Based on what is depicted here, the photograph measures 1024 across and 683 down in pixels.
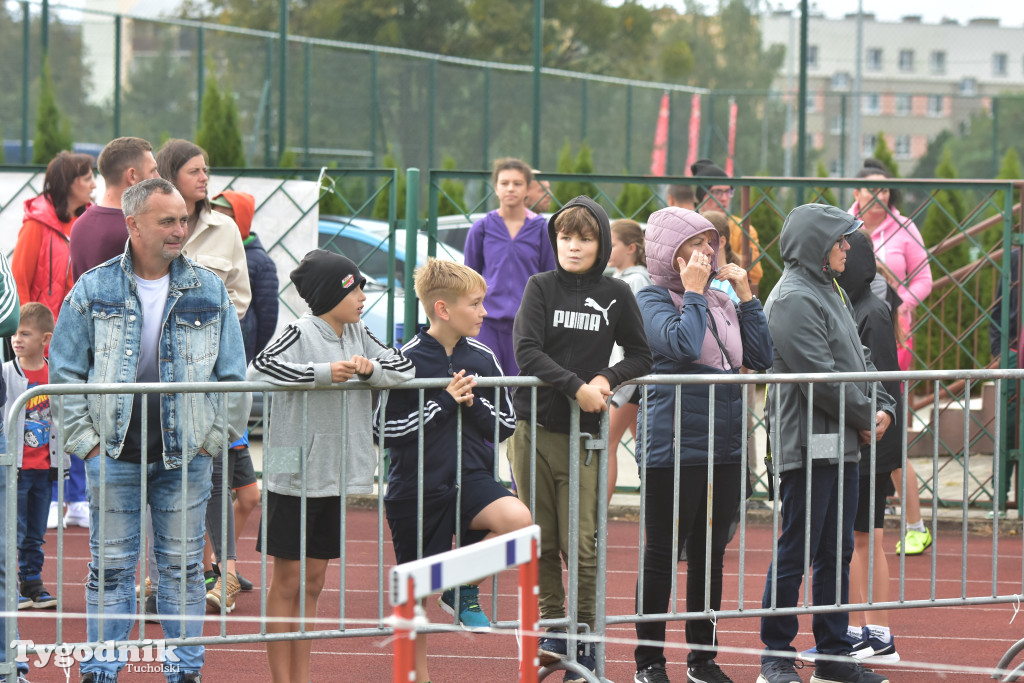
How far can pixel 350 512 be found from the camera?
8.05 meters

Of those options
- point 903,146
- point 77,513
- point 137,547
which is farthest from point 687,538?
point 903,146

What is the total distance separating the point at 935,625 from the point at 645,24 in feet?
76.0

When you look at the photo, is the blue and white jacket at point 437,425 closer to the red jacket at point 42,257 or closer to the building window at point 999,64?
the red jacket at point 42,257

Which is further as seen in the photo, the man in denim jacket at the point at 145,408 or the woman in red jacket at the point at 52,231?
the woman in red jacket at the point at 52,231

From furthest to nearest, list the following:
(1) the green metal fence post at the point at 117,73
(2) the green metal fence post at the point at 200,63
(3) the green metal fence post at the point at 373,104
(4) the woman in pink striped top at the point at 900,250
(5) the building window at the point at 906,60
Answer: (5) the building window at the point at 906,60 < (3) the green metal fence post at the point at 373,104 < (2) the green metal fence post at the point at 200,63 < (1) the green metal fence post at the point at 117,73 < (4) the woman in pink striped top at the point at 900,250

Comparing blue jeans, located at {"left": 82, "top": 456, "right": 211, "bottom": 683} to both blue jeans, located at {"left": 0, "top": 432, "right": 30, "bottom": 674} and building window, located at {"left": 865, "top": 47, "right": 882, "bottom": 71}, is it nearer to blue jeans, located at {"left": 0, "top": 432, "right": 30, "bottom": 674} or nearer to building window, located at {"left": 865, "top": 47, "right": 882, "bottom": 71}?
blue jeans, located at {"left": 0, "top": 432, "right": 30, "bottom": 674}

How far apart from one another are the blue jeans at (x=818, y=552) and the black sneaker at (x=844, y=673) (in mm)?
61

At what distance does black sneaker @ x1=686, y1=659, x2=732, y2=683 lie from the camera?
4.95m

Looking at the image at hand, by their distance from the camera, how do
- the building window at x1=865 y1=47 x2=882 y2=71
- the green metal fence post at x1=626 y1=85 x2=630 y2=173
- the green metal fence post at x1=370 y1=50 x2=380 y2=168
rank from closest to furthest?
the green metal fence post at x1=370 y1=50 x2=380 y2=168 < the green metal fence post at x1=626 y1=85 x2=630 y2=173 < the building window at x1=865 y1=47 x2=882 y2=71

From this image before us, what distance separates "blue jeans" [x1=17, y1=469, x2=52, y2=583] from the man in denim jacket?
5.21 feet

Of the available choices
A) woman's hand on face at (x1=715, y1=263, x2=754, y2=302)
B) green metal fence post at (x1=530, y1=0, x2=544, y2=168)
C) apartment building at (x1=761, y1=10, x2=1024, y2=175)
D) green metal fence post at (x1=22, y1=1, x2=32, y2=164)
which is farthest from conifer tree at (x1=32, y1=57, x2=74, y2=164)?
apartment building at (x1=761, y1=10, x2=1024, y2=175)

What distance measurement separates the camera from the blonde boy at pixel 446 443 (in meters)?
4.61

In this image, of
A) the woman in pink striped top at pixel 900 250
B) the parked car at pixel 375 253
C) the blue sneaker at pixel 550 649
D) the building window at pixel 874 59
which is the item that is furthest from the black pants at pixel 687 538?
the building window at pixel 874 59

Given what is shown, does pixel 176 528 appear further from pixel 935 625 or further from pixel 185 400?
pixel 935 625
